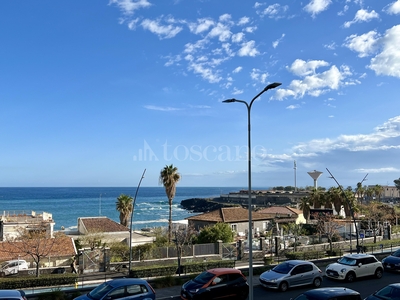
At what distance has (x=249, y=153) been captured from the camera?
14.8 m

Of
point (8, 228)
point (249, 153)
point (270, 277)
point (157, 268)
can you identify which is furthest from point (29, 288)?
point (8, 228)

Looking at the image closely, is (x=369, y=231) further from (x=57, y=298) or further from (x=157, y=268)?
(x=57, y=298)

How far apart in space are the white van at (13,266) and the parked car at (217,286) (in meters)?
17.0

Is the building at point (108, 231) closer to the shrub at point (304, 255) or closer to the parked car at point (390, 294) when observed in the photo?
the shrub at point (304, 255)

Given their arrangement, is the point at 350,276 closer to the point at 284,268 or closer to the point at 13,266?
the point at 284,268

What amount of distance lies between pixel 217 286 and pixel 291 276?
4.64 metres

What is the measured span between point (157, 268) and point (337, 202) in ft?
150

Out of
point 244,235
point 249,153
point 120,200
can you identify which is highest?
point 249,153

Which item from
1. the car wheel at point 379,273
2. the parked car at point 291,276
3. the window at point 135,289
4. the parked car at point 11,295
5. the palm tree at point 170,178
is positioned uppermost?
the palm tree at point 170,178

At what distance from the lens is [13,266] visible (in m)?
28.2

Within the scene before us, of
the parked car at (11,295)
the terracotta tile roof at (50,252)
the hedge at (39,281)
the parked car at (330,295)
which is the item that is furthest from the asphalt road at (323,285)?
the terracotta tile roof at (50,252)

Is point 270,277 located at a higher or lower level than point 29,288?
higher

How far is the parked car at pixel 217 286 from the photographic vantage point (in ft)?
52.2

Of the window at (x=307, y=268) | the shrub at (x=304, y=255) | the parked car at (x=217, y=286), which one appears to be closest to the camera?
the parked car at (x=217, y=286)
